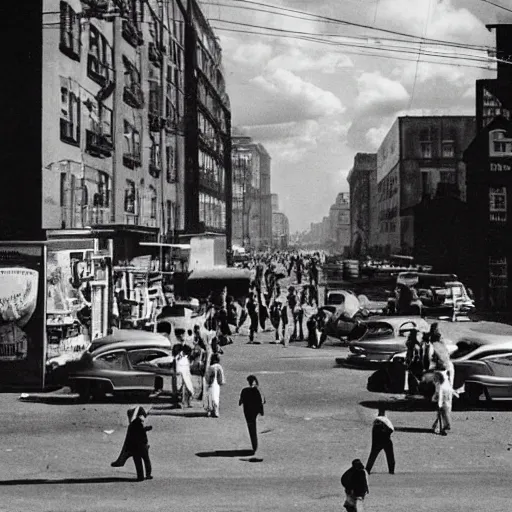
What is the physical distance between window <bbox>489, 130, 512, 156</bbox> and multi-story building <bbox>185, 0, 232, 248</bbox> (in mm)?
16540

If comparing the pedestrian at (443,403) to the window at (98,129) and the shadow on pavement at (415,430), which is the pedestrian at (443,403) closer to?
the shadow on pavement at (415,430)

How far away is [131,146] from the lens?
33.1 meters

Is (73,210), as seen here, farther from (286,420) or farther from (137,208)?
(286,420)

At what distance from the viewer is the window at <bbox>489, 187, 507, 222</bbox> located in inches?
1519

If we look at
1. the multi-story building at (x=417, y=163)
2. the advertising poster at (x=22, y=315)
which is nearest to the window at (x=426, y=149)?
the multi-story building at (x=417, y=163)

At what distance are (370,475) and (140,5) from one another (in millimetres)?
27029

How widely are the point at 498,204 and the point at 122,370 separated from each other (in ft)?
86.8

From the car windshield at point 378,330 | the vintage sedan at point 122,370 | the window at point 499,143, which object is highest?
the window at point 499,143

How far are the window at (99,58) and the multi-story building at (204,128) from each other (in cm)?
1387

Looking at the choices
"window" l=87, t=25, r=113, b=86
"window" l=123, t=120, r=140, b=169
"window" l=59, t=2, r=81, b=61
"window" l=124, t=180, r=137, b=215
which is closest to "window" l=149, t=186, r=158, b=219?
"window" l=124, t=180, r=137, b=215

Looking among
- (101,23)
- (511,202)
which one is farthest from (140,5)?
(511,202)

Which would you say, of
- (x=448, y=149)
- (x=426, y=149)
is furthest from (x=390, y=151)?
(x=448, y=149)

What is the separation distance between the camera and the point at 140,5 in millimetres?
33812

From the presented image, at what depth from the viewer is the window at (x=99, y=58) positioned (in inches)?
1077
